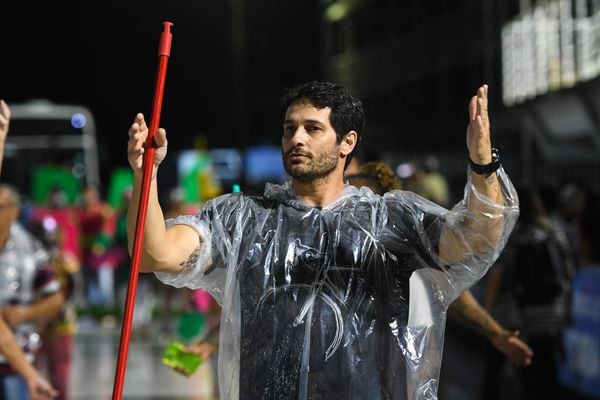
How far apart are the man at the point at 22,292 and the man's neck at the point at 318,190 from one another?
8.06 ft

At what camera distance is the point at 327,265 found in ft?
13.8

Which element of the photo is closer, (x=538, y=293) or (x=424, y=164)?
(x=538, y=293)

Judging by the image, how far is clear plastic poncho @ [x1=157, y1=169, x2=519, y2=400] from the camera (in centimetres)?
412

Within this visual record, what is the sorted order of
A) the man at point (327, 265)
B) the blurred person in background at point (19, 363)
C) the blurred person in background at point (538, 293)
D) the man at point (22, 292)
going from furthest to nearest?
the blurred person in background at point (538, 293)
the man at point (22, 292)
the blurred person in background at point (19, 363)
the man at point (327, 265)

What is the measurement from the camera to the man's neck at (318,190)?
14.1ft

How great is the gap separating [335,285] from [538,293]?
4234 millimetres

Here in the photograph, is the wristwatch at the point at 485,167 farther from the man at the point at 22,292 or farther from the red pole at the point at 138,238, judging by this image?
the man at the point at 22,292

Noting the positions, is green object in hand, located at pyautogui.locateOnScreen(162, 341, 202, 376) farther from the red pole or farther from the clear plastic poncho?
the red pole

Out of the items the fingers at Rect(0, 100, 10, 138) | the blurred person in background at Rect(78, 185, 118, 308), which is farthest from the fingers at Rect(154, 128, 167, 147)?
the blurred person in background at Rect(78, 185, 118, 308)

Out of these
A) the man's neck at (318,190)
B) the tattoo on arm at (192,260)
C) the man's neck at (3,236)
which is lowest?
the tattoo on arm at (192,260)

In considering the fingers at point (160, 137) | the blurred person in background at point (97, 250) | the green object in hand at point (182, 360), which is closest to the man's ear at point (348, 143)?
the fingers at point (160, 137)

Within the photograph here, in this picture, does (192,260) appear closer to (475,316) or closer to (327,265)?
(327,265)

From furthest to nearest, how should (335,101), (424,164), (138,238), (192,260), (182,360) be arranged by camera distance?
(424,164) → (182,360) → (335,101) → (192,260) → (138,238)

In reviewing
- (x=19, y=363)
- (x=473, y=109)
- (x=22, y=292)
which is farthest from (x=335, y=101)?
A: (x=22, y=292)
